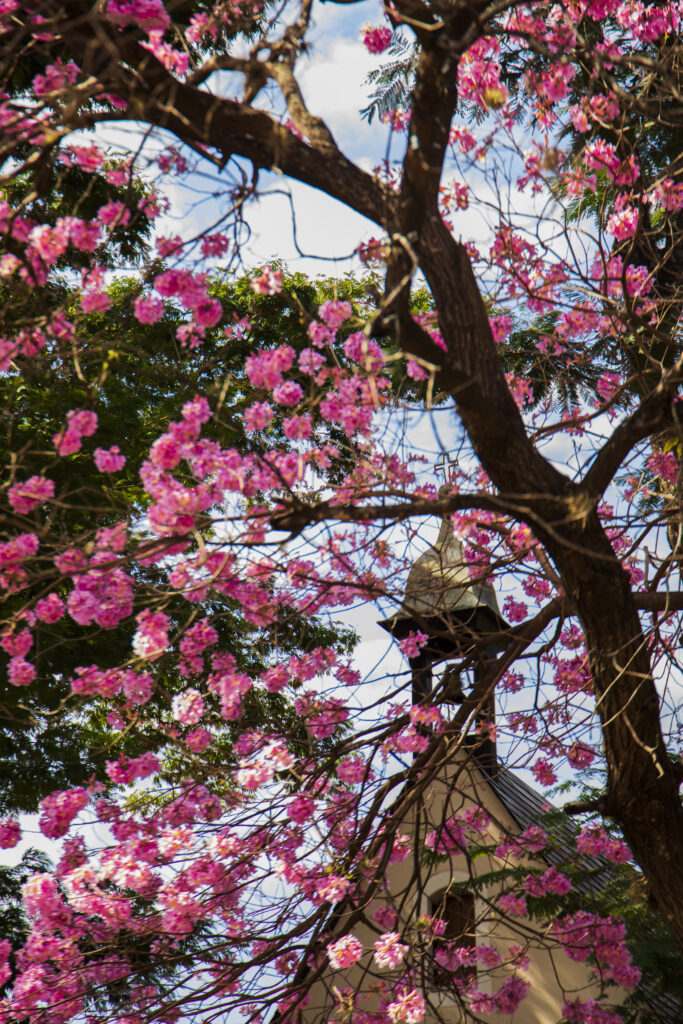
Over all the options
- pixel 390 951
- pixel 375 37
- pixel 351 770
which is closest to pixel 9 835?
pixel 351 770

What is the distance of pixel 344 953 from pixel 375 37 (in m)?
5.44

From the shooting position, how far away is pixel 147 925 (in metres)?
4.79

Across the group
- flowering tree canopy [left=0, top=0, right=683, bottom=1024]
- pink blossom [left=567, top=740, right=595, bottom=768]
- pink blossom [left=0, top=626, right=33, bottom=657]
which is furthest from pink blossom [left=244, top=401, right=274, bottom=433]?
pink blossom [left=567, top=740, right=595, bottom=768]

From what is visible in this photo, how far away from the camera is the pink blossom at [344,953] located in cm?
433

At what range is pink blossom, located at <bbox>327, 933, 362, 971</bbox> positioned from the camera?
433cm

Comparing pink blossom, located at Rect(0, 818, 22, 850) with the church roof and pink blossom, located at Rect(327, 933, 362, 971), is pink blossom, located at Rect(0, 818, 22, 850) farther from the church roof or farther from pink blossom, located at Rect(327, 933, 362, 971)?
the church roof

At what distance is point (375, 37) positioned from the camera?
5.94m

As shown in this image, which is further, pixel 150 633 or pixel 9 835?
pixel 9 835

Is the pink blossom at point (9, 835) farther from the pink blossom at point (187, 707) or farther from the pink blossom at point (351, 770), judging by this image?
the pink blossom at point (351, 770)

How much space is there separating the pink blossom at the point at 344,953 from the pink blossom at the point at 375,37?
5.36m

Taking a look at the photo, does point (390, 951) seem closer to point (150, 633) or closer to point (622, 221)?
point (150, 633)

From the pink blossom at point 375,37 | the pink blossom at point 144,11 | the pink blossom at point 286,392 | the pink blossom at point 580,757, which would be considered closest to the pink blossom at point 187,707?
the pink blossom at point 286,392

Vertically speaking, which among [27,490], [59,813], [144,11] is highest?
[144,11]

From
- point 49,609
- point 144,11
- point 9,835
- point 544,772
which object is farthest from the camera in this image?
point 544,772
